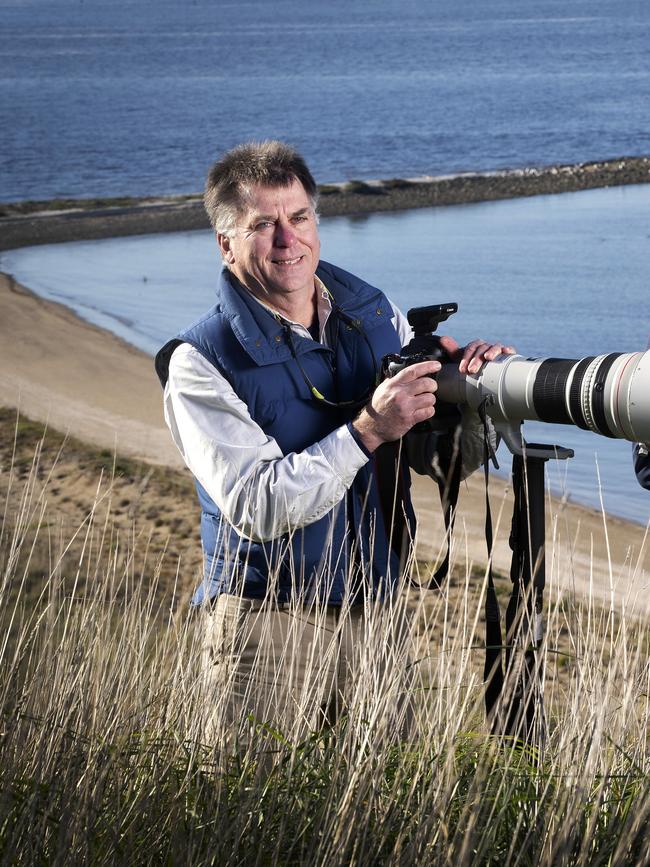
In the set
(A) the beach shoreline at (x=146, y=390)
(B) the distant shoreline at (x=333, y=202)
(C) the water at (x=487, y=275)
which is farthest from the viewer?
(B) the distant shoreline at (x=333, y=202)

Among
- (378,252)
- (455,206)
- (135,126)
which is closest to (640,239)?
(378,252)

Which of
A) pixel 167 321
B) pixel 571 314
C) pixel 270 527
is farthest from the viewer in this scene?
pixel 167 321

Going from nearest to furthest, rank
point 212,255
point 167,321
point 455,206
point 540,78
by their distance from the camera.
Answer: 1. point 167,321
2. point 212,255
3. point 455,206
4. point 540,78

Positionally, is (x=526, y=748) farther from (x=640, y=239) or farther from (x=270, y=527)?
(x=640, y=239)

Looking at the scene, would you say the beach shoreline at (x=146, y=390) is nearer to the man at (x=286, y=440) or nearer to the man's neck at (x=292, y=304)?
the man at (x=286, y=440)

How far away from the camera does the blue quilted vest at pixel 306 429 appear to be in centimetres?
235

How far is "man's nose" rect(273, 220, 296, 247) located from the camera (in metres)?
2.35

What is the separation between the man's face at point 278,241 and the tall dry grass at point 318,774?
26.6 inches

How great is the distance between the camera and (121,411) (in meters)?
10.0

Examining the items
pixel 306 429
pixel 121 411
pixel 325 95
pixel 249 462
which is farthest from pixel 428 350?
pixel 325 95

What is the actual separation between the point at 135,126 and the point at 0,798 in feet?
157

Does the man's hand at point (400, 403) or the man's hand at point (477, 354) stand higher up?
the man's hand at point (477, 354)

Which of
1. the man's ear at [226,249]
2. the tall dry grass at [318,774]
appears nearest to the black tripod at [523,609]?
the tall dry grass at [318,774]

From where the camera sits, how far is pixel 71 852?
2.02m
